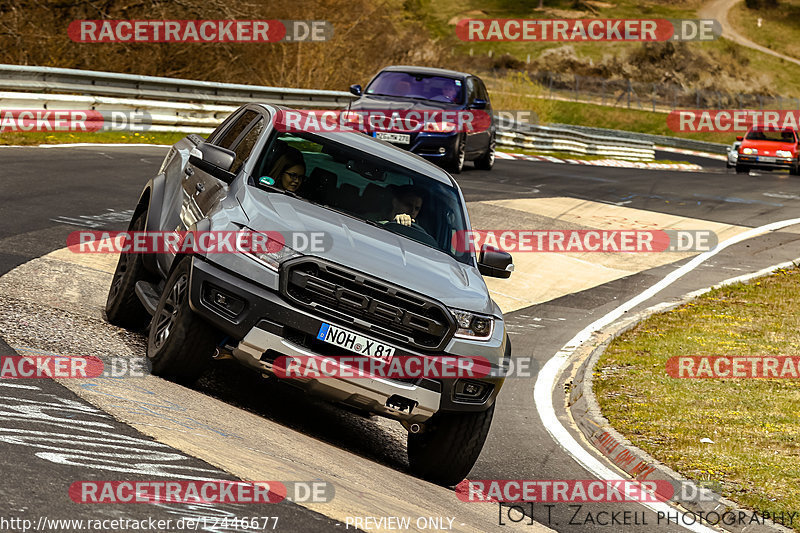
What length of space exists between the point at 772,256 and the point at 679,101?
68.0m

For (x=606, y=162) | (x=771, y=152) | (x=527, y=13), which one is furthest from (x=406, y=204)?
(x=527, y=13)

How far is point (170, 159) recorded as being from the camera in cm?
864

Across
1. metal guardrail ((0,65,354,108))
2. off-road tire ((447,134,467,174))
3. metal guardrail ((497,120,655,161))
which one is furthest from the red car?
off-road tire ((447,134,467,174))

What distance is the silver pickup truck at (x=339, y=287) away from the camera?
6152 millimetres

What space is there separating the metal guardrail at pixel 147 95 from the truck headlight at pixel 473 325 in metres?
14.1

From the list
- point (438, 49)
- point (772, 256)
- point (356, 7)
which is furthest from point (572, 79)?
point (772, 256)

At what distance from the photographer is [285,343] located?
608cm

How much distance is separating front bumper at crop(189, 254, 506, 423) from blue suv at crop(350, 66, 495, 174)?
13693 millimetres

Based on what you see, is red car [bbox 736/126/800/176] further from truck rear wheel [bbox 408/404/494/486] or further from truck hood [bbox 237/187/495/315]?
truck rear wheel [bbox 408/404/494/486]

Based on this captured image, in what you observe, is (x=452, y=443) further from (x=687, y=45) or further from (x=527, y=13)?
(x=527, y=13)

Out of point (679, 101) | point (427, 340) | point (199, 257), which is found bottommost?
point (679, 101)

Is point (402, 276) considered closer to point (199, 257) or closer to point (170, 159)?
point (199, 257)

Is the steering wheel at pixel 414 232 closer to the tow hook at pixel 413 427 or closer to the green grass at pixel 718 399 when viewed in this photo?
the tow hook at pixel 413 427

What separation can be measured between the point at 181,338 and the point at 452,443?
1.76 m
